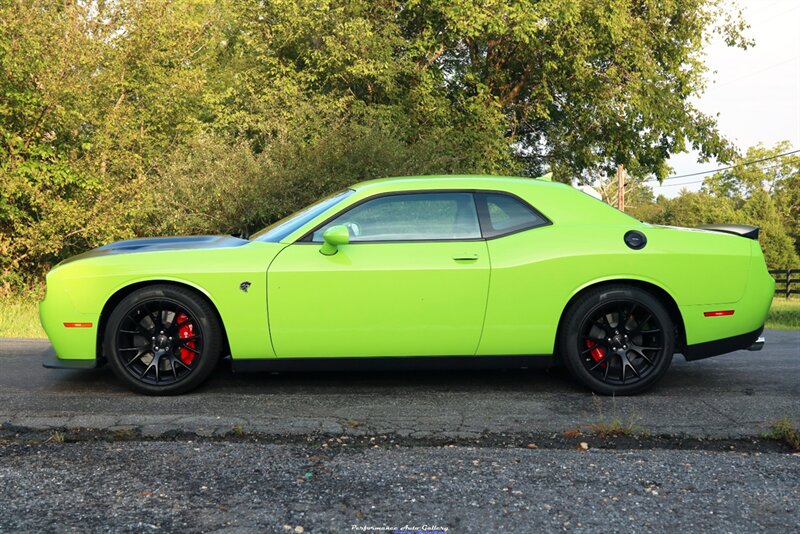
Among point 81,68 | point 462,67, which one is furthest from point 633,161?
point 81,68

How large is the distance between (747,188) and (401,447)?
83.0m

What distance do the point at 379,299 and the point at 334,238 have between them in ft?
1.56

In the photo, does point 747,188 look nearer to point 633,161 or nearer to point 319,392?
point 633,161

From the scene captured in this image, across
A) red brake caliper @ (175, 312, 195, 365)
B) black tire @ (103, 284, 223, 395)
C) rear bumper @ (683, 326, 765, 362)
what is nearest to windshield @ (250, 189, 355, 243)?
black tire @ (103, 284, 223, 395)

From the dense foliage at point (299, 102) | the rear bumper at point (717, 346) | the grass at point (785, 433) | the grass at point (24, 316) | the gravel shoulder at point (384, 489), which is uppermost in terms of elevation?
the dense foliage at point (299, 102)

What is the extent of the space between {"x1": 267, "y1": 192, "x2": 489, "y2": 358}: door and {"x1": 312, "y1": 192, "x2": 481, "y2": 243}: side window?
→ 84 mm

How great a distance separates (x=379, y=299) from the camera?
15.6 feet

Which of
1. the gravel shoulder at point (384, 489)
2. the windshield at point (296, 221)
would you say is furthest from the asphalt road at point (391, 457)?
the windshield at point (296, 221)

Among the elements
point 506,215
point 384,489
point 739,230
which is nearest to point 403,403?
point 506,215

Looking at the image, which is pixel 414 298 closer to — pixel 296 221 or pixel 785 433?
pixel 296 221

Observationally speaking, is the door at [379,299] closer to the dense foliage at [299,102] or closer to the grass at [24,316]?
the grass at [24,316]

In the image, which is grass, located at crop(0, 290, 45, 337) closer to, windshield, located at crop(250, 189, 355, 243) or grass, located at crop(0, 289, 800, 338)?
grass, located at crop(0, 289, 800, 338)

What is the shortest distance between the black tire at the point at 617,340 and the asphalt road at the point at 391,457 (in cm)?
18

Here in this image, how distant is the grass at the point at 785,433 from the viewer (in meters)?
3.89
